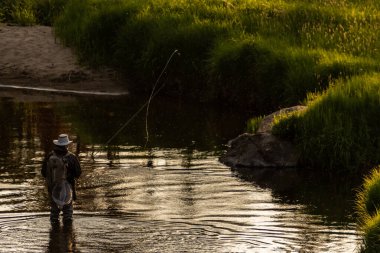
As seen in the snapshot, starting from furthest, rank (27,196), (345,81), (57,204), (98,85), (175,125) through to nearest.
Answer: (98,85), (175,125), (345,81), (27,196), (57,204)

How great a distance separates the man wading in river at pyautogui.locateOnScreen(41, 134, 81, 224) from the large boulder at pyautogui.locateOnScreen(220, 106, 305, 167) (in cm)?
446

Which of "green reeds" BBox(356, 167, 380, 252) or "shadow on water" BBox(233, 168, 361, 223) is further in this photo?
"shadow on water" BBox(233, 168, 361, 223)

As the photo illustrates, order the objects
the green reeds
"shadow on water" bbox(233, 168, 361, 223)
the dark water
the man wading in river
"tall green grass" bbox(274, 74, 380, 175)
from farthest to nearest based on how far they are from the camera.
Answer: "tall green grass" bbox(274, 74, 380, 175), "shadow on water" bbox(233, 168, 361, 223), the man wading in river, the dark water, the green reeds

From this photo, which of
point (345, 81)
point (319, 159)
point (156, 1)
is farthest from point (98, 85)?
point (319, 159)

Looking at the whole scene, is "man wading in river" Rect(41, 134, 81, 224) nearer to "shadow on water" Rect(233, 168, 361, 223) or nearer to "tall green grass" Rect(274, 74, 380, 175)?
"shadow on water" Rect(233, 168, 361, 223)

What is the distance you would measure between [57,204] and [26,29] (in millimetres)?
16923

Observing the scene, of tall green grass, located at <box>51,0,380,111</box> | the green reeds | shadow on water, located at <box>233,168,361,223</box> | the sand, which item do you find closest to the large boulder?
shadow on water, located at <box>233,168,361,223</box>

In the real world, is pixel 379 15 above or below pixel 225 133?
above

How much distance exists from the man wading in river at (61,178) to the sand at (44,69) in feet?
41.0

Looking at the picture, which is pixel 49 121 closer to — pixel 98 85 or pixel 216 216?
pixel 98 85

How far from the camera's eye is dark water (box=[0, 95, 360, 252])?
14711mm

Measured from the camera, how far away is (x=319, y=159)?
19.3m

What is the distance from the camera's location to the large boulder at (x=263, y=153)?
771 inches

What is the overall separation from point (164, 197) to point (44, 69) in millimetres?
12986
